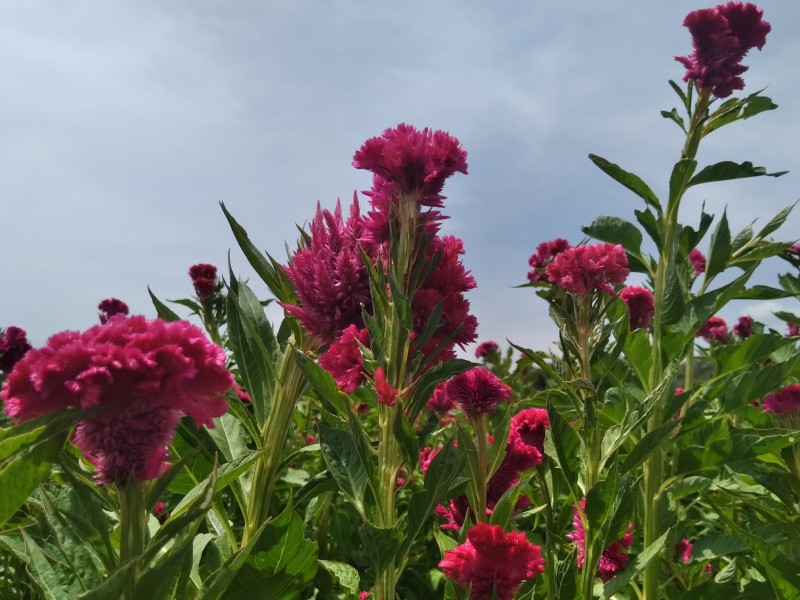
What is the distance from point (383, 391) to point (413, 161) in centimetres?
52

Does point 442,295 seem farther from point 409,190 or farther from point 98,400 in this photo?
point 98,400

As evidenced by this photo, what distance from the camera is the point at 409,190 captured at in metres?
1.40

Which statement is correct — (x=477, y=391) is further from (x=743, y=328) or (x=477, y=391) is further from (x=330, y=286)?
(x=743, y=328)

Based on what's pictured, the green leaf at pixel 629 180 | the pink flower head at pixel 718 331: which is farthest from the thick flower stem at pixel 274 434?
the pink flower head at pixel 718 331

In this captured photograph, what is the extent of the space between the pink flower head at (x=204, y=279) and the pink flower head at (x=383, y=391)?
2.83 m

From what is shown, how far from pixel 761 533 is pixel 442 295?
4.76ft

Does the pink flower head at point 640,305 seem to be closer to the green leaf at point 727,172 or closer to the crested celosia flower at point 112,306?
the green leaf at point 727,172

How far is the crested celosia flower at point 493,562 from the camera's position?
4.09ft

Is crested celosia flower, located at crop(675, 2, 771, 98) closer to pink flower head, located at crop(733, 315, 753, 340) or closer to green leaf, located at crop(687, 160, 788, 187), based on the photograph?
green leaf, located at crop(687, 160, 788, 187)

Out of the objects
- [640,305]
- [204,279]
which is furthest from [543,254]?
[204,279]

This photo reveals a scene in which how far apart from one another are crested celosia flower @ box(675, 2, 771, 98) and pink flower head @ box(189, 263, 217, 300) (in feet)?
9.41

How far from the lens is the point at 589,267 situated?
1.62m

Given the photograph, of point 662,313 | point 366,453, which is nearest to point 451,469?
point 366,453

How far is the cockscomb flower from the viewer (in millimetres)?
1414
